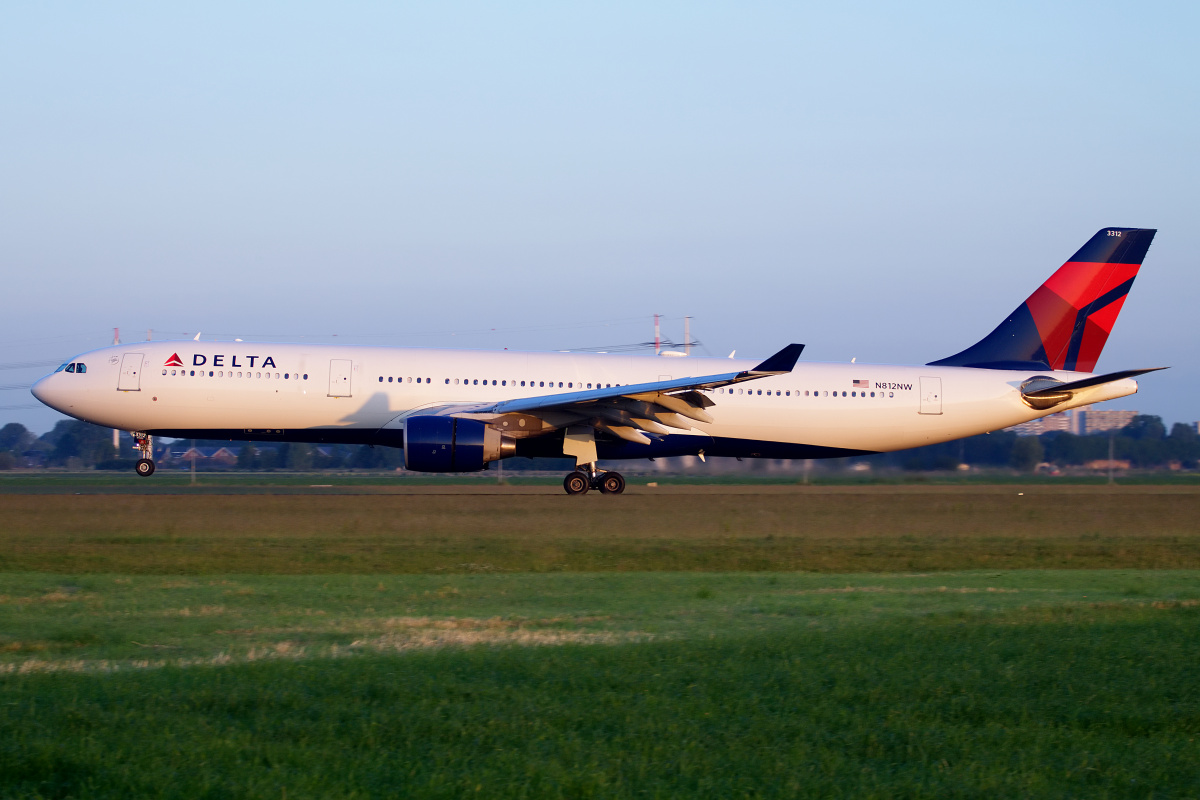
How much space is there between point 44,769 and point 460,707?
192 centimetres

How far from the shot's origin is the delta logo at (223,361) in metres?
23.7

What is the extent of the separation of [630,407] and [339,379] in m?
6.79

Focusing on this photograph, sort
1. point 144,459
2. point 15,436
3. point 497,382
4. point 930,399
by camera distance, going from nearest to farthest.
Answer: point 497,382 → point 144,459 → point 930,399 → point 15,436

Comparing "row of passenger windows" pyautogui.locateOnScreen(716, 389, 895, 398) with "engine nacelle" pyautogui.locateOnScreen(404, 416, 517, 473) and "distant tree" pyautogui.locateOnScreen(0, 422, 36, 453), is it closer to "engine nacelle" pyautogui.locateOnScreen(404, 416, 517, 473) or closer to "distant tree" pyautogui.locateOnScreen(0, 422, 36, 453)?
"engine nacelle" pyautogui.locateOnScreen(404, 416, 517, 473)

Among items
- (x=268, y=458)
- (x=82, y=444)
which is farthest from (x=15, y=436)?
(x=268, y=458)

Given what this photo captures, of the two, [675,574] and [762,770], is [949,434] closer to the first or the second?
[675,574]

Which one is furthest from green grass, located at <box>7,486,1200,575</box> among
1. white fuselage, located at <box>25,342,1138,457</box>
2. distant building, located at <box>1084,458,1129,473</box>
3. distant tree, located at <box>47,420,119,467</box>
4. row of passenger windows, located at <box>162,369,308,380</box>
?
distant tree, located at <box>47,420,119,467</box>

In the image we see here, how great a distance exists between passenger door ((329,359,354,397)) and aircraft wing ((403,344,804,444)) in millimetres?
1871

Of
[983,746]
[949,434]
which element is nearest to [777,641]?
[983,746]

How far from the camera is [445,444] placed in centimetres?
2141

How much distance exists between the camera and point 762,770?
15.3ft

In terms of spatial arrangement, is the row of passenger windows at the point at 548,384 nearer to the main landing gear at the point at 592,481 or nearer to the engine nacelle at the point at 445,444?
the main landing gear at the point at 592,481

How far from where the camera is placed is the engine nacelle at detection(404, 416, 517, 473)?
21406mm

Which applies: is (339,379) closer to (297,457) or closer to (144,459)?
(144,459)
